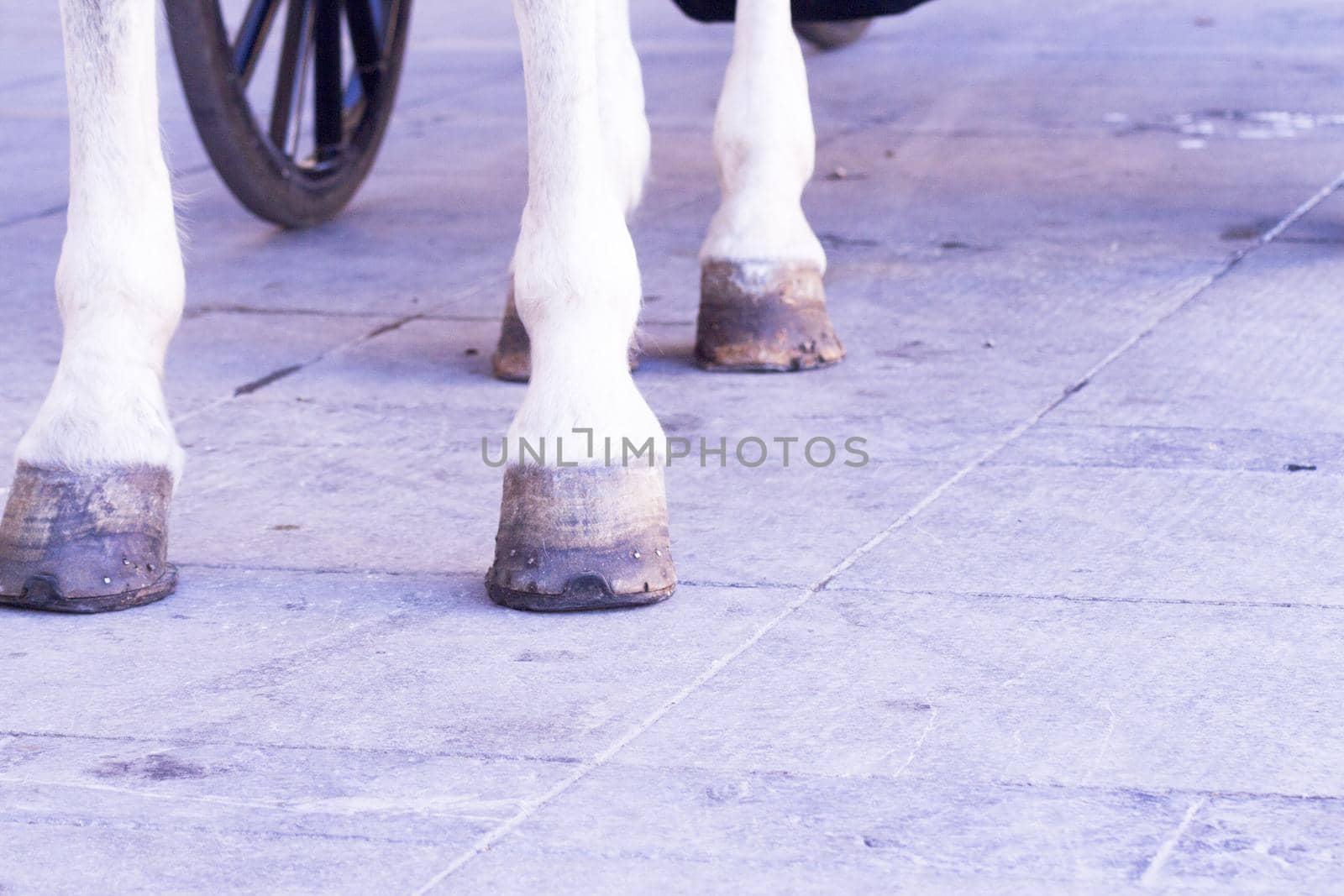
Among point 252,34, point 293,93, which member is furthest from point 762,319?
point 293,93

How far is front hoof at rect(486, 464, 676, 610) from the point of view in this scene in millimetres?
2141

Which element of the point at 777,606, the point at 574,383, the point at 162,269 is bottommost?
the point at 777,606

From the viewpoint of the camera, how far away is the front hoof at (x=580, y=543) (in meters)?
2.14

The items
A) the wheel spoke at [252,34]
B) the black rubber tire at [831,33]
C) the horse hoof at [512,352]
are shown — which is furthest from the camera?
the black rubber tire at [831,33]

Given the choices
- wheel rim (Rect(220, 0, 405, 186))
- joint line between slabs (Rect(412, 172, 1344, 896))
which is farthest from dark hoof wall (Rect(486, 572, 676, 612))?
wheel rim (Rect(220, 0, 405, 186))

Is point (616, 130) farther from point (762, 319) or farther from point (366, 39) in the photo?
point (366, 39)

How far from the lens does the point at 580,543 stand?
216 cm

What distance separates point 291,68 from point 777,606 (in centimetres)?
278

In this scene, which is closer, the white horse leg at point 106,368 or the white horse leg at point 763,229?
the white horse leg at point 106,368

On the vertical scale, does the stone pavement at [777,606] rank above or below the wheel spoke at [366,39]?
below

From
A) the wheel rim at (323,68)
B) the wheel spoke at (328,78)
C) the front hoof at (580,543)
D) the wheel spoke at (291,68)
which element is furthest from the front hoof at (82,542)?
the wheel spoke at (328,78)

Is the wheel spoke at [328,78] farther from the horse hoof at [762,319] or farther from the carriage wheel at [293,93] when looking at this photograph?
the horse hoof at [762,319]

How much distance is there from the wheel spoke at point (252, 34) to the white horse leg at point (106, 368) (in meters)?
2.00

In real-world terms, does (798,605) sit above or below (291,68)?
below
